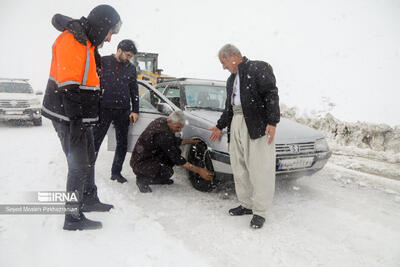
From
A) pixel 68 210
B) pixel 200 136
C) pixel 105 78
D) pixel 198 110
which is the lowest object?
pixel 68 210

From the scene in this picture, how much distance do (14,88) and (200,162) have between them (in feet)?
28.3

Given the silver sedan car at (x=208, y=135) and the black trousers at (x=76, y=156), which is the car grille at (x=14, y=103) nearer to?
the silver sedan car at (x=208, y=135)

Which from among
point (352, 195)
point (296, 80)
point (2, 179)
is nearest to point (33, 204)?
point (2, 179)

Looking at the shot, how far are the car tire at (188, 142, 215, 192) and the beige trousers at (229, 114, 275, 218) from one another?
539 mm

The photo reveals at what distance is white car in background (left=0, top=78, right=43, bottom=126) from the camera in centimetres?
817

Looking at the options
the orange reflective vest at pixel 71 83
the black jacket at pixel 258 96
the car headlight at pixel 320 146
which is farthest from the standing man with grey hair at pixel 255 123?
the orange reflective vest at pixel 71 83

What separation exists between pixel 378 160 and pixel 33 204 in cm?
590

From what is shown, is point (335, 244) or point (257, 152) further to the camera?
point (257, 152)

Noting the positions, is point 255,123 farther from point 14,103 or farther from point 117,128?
point 14,103

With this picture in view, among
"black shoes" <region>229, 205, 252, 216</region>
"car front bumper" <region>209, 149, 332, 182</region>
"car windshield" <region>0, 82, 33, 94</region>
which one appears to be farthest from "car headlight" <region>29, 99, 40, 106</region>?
"black shoes" <region>229, 205, 252, 216</region>

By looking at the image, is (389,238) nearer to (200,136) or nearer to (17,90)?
(200,136)

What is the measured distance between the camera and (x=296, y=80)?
17.2 metres

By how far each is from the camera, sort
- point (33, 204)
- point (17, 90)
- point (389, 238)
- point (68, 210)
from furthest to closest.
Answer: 1. point (17, 90)
2. point (33, 204)
3. point (389, 238)
4. point (68, 210)

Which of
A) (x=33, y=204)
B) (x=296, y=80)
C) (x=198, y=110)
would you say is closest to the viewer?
(x=33, y=204)
